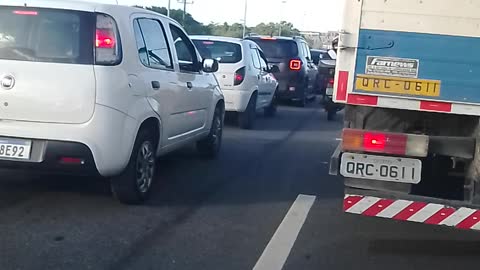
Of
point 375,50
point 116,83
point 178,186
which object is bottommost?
point 178,186

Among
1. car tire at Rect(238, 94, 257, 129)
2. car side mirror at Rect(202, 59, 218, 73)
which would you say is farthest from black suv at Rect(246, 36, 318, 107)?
car side mirror at Rect(202, 59, 218, 73)

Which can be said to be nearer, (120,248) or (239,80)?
(120,248)

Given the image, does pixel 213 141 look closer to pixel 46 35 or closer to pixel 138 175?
pixel 138 175

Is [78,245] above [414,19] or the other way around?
the other way around

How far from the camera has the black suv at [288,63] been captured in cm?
1911

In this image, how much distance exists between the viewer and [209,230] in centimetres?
631

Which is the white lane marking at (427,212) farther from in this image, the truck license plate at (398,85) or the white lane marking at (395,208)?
the truck license plate at (398,85)

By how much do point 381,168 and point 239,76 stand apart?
308 inches

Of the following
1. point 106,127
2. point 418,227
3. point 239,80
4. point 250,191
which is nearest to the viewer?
point 106,127

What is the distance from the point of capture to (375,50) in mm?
5594

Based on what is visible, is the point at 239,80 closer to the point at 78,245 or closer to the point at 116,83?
the point at 116,83

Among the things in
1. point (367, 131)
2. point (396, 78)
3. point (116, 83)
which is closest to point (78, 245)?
point (116, 83)

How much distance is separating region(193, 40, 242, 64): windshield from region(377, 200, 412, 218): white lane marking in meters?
8.15

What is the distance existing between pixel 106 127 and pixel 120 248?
42.5 inches
